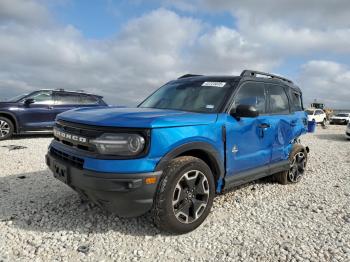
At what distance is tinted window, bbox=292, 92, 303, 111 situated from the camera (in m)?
5.83

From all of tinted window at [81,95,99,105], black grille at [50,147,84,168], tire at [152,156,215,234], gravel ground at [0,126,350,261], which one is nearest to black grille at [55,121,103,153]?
black grille at [50,147,84,168]

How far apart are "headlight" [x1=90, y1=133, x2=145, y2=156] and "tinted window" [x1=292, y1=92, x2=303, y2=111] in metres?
3.74

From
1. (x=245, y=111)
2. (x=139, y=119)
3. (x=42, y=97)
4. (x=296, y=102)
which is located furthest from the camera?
(x=42, y=97)

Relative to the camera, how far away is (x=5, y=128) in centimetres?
1012

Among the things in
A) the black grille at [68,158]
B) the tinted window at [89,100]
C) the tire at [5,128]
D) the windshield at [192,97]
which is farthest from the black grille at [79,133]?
the tinted window at [89,100]

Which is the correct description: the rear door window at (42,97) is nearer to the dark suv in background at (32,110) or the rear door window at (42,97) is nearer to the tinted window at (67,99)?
the dark suv in background at (32,110)

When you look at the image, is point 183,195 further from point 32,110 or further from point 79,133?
point 32,110

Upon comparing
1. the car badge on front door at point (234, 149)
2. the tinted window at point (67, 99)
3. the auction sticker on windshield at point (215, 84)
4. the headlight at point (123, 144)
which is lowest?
the car badge on front door at point (234, 149)

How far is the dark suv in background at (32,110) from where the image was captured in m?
10.2

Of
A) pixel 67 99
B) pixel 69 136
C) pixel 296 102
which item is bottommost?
pixel 69 136

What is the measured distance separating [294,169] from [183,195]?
3.17 meters

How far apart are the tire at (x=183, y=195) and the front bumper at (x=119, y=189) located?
5.1 inches

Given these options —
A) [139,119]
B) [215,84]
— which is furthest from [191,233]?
[215,84]

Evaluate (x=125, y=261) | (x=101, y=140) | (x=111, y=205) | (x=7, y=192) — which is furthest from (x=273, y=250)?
(x=7, y=192)
